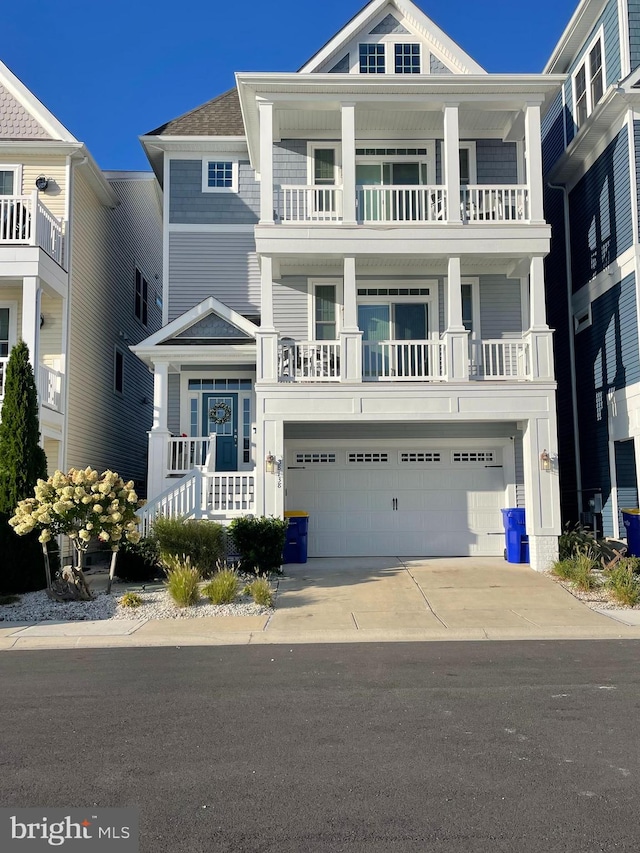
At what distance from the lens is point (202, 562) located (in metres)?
12.6

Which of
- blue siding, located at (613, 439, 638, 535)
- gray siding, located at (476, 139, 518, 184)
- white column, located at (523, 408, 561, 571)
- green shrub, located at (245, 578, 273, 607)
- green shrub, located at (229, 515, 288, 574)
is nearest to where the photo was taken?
green shrub, located at (245, 578, 273, 607)

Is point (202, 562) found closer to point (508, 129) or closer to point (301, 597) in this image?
point (301, 597)

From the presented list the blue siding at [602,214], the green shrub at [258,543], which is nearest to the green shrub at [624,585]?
the green shrub at [258,543]

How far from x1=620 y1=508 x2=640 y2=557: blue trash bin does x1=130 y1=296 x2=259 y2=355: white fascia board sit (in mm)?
8269

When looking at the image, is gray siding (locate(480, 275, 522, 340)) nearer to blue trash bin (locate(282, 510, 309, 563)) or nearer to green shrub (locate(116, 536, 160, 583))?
blue trash bin (locate(282, 510, 309, 563))

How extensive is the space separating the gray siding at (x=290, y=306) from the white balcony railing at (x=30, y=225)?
4.77 meters

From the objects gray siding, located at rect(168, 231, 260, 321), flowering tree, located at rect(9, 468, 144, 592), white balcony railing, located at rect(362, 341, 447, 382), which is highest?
gray siding, located at rect(168, 231, 260, 321)

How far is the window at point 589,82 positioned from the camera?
16.3 meters

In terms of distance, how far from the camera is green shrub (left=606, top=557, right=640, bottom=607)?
10.9 meters

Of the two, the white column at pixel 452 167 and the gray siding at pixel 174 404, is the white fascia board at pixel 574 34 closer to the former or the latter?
the white column at pixel 452 167

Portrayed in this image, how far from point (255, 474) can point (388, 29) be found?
1032 cm

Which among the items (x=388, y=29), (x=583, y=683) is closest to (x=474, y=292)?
(x=388, y=29)

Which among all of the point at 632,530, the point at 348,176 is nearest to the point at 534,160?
the point at 348,176

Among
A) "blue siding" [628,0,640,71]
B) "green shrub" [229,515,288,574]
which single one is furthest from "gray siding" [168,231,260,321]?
"blue siding" [628,0,640,71]
